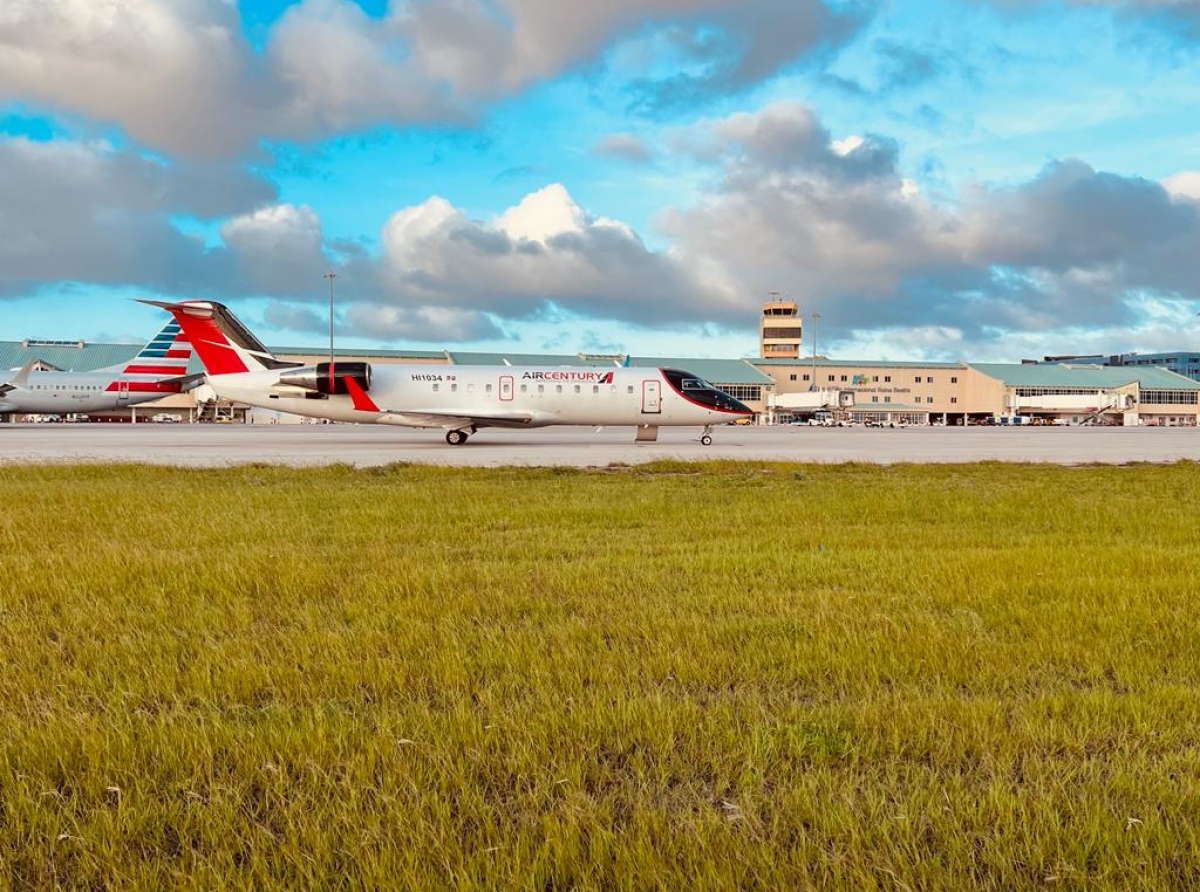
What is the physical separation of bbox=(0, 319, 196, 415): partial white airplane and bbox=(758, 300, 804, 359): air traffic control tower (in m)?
103

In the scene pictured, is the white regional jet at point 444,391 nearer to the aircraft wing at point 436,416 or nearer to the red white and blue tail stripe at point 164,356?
the aircraft wing at point 436,416

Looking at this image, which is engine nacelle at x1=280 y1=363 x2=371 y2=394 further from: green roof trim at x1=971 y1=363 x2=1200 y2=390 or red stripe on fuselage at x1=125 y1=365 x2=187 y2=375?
green roof trim at x1=971 y1=363 x2=1200 y2=390

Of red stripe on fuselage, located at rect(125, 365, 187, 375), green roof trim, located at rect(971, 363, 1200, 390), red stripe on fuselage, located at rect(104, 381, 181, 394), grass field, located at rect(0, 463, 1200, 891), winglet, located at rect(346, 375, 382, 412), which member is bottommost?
grass field, located at rect(0, 463, 1200, 891)

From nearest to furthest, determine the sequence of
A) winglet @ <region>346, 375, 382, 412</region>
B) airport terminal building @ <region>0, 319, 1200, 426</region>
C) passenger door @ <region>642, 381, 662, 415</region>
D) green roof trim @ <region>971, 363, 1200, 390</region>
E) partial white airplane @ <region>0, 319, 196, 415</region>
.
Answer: winglet @ <region>346, 375, 382, 412</region>, passenger door @ <region>642, 381, 662, 415</region>, partial white airplane @ <region>0, 319, 196, 415</region>, airport terminal building @ <region>0, 319, 1200, 426</region>, green roof trim @ <region>971, 363, 1200, 390</region>

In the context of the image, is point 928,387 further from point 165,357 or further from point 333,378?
point 333,378

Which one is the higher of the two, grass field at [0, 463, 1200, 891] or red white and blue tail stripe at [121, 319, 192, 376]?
red white and blue tail stripe at [121, 319, 192, 376]

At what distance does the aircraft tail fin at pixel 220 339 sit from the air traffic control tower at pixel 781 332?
390 feet

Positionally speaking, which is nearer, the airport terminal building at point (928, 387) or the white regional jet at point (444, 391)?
the white regional jet at point (444, 391)

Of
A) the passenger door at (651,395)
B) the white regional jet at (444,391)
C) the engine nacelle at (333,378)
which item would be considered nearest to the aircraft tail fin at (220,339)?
the white regional jet at (444,391)

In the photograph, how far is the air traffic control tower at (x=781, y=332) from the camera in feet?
474

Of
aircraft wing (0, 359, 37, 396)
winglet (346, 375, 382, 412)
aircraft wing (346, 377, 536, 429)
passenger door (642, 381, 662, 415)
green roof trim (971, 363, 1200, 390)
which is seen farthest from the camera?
green roof trim (971, 363, 1200, 390)

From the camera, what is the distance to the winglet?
3194cm

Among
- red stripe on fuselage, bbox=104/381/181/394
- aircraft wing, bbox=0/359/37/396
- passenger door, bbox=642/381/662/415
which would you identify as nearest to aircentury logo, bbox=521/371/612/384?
passenger door, bbox=642/381/662/415

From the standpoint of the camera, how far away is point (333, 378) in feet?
104
